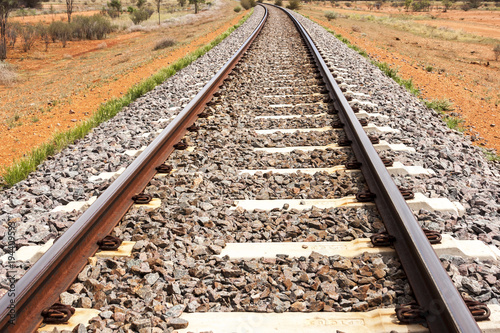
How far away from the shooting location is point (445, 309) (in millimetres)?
1735

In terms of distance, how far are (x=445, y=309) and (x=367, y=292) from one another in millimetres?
452

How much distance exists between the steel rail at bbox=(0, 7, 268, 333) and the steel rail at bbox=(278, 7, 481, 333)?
1965mm

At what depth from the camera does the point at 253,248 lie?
253cm

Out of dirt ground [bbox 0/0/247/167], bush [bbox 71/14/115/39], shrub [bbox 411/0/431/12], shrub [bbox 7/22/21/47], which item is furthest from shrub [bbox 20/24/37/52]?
A: shrub [bbox 411/0/431/12]

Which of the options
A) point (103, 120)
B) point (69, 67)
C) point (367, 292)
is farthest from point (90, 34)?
point (367, 292)

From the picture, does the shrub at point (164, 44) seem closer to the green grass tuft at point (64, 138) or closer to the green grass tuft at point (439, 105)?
the green grass tuft at point (64, 138)

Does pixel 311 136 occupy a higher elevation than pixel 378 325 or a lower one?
higher

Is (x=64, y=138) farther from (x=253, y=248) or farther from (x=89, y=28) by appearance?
(x=89, y=28)

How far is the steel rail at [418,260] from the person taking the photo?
5.63 ft

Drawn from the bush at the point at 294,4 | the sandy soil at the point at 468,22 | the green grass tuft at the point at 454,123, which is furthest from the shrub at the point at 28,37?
the sandy soil at the point at 468,22

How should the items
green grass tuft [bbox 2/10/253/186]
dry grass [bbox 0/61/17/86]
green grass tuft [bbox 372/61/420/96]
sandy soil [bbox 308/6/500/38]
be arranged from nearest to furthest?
green grass tuft [bbox 2/10/253/186]
green grass tuft [bbox 372/61/420/96]
dry grass [bbox 0/61/17/86]
sandy soil [bbox 308/6/500/38]

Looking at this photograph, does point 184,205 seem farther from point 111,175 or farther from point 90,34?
point 90,34

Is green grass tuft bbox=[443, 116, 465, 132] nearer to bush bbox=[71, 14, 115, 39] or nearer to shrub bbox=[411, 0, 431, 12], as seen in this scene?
bush bbox=[71, 14, 115, 39]

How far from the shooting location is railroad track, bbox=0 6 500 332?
196 cm
